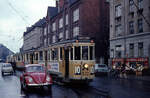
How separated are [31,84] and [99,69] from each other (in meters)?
19.6

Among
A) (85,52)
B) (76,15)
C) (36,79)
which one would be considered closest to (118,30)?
(76,15)

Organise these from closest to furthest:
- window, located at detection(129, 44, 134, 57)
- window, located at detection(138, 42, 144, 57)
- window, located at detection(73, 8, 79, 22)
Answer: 1. window, located at detection(138, 42, 144, 57)
2. window, located at detection(129, 44, 134, 57)
3. window, located at detection(73, 8, 79, 22)

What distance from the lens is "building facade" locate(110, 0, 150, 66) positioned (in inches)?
1253


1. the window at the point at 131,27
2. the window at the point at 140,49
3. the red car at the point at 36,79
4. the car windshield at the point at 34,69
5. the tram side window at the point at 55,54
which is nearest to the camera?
the red car at the point at 36,79

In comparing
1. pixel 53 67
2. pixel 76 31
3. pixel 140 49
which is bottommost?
pixel 53 67

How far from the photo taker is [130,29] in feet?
116

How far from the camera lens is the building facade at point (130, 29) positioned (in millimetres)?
31831

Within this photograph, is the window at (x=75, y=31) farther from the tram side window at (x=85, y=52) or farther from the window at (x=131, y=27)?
the tram side window at (x=85, y=52)

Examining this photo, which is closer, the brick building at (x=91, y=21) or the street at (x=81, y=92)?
the street at (x=81, y=92)

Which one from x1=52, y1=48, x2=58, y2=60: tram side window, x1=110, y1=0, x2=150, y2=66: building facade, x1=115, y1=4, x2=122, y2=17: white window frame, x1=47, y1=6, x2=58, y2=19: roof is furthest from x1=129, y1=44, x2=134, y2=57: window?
x1=47, y1=6, x2=58, y2=19: roof

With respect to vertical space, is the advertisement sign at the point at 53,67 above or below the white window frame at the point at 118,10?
below

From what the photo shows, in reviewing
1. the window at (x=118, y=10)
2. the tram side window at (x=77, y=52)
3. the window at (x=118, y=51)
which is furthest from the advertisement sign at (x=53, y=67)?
the window at (x=118, y=10)

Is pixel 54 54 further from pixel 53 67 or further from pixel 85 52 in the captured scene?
pixel 85 52

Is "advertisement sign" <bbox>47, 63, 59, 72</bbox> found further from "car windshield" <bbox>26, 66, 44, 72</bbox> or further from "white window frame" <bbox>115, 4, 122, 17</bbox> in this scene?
"white window frame" <bbox>115, 4, 122, 17</bbox>
